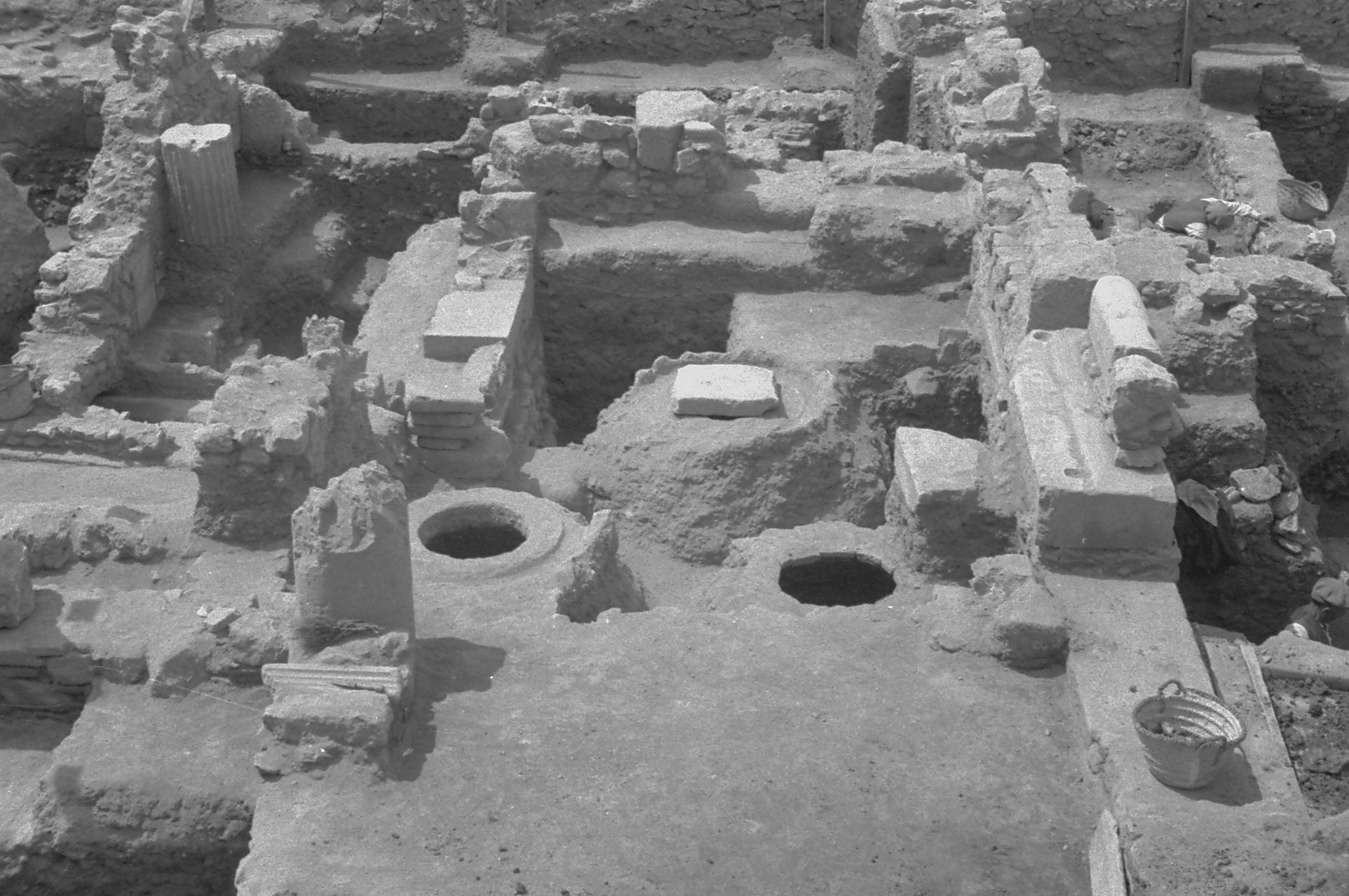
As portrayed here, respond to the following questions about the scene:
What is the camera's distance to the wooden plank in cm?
642

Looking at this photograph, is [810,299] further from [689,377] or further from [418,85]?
[418,85]

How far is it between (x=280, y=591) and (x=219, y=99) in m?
8.36

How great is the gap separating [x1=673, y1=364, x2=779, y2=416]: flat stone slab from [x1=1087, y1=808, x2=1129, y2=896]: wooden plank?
14.8 ft

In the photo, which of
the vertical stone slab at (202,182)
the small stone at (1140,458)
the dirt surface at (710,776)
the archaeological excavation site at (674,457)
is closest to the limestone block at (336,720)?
the archaeological excavation site at (674,457)

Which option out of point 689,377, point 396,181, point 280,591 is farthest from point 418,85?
point 280,591

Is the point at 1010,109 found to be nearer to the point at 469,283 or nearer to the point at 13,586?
the point at 469,283

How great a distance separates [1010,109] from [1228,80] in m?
5.00

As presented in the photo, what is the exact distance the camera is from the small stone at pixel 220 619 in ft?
26.2

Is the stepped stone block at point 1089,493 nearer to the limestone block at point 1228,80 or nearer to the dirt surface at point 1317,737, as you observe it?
the dirt surface at point 1317,737

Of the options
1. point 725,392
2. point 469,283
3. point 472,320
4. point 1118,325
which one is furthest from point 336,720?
point 469,283

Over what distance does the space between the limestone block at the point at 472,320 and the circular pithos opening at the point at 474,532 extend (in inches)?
80.1

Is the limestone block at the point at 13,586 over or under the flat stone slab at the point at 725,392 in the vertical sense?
over

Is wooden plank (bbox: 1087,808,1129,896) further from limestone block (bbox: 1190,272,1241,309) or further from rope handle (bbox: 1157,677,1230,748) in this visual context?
limestone block (bbox: 1190,272,1241,309)

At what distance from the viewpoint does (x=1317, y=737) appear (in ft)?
27.0
